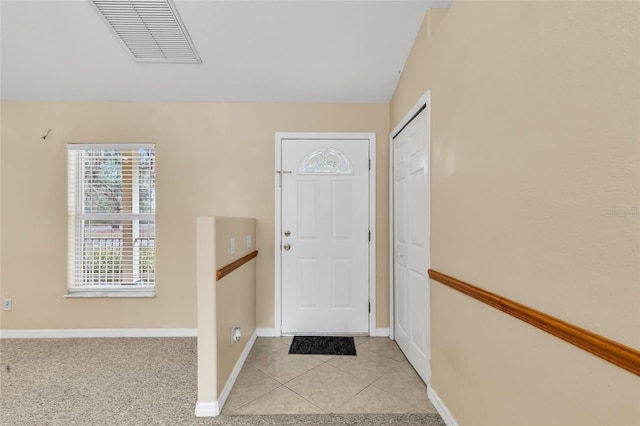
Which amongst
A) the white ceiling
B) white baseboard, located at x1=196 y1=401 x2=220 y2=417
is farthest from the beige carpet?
the white ceiling

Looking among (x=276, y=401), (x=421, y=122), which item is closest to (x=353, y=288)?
(x=276, y=401)

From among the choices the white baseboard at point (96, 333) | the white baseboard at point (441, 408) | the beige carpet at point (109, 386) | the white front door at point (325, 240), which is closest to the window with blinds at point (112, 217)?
the white baseboard at point (96, 333)

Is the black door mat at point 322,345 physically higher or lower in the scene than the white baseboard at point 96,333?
lower

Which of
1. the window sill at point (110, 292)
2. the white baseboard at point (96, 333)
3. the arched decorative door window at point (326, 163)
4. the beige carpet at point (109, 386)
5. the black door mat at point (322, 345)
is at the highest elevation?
the arched decorative door window at point (326, 163)

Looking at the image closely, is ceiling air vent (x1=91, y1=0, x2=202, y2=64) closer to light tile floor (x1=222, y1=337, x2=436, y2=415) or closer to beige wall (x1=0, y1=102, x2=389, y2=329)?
beige wall (x1=0, y1=102, x2=389, y2=329)

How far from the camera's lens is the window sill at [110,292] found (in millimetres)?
2812

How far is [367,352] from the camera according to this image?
249 cm

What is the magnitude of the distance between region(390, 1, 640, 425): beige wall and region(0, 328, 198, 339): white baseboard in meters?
2.49

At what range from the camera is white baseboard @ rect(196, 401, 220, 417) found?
5.46 feet

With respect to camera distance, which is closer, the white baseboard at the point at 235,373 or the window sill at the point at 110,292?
the white baseboard at the point at 235,373

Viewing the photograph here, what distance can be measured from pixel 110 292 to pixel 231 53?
259 cm

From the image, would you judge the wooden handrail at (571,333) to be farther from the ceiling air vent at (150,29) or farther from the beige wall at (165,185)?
the ceiling air vent at (150,29)

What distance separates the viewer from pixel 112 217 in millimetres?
2873

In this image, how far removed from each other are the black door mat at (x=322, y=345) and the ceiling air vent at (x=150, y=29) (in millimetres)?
2603
